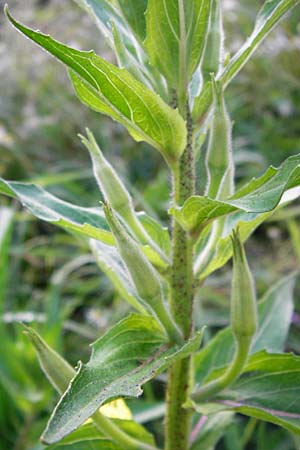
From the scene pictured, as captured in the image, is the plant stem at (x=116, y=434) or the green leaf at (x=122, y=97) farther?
the plant stem at (x=116, y=434)

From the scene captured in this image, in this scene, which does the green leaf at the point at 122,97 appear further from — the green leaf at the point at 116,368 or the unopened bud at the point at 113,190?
the green leaf at the point at 116,368

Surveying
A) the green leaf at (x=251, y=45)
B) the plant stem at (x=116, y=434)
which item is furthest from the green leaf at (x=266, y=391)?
the green leaf at (x=251, y=45)

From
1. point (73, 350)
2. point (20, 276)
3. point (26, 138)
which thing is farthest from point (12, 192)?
point (26, 138)

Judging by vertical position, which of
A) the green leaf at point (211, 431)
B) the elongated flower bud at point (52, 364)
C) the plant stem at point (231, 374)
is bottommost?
the green leaf at point (211, 431)

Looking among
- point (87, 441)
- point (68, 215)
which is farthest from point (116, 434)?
point (68, 215)

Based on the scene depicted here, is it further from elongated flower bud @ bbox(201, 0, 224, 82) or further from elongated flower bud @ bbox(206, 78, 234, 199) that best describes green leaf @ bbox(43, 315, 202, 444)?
elongated flower bud @ bbox(201, 0, 224, 82)

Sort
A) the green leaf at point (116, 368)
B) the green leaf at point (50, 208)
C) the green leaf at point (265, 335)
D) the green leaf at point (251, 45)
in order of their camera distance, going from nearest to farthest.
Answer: the green leaf at point (116, 368) → the green leaf at point (251, 45) → the green leaf at point (50, 208) → the green leaf at point (265, 335)

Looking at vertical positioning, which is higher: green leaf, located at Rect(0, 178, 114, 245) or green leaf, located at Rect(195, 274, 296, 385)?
green leaf, located at Rect(0, 178, 114, 245)

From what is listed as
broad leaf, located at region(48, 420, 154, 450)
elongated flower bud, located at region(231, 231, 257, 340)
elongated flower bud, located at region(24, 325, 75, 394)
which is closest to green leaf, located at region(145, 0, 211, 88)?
elongated flower bud, located at region(231, 231, 257, 340)
